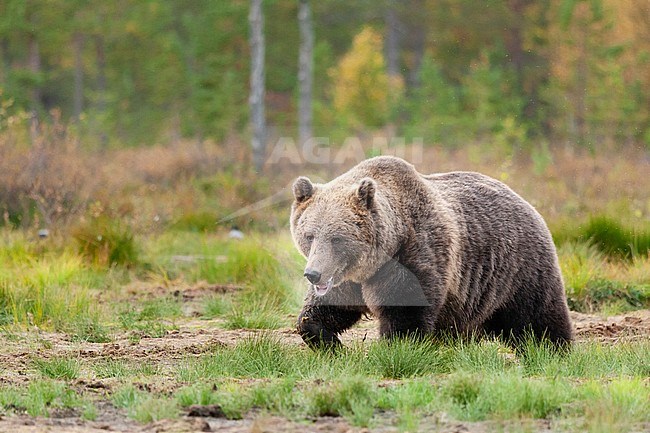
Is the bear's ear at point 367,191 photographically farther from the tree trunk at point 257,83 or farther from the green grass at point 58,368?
the tree trunk at point 257,83

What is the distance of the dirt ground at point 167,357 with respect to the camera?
427 centimetres

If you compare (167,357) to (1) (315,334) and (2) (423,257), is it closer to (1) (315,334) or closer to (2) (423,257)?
(1) (315,334)

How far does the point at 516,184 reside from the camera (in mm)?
14648

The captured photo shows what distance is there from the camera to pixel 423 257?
5836 mm

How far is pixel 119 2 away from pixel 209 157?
13928 mm

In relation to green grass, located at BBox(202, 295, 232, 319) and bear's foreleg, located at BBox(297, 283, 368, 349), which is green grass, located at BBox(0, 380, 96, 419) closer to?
bear's foreleg, located at BBox(297, 283, 368, 349)

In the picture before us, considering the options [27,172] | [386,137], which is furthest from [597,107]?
[27,172]

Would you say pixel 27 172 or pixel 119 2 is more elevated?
pixel 119 2

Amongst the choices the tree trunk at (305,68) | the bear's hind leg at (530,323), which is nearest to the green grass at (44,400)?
the bear's hind leg at (530,323)

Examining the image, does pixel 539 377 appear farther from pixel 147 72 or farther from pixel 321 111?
pixel 147 72

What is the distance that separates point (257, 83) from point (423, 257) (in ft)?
61.1

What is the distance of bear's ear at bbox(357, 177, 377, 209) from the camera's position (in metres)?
5.64

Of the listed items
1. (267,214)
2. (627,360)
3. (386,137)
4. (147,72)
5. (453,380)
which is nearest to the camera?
(453,380)

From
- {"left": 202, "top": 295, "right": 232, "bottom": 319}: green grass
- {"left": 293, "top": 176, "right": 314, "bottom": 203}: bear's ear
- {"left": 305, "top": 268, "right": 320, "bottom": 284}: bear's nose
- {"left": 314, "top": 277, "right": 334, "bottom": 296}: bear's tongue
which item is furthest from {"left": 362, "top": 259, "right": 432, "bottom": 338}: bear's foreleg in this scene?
{"left": 202, "top": 295, "right": 232, "bottom": 319}: green grass
